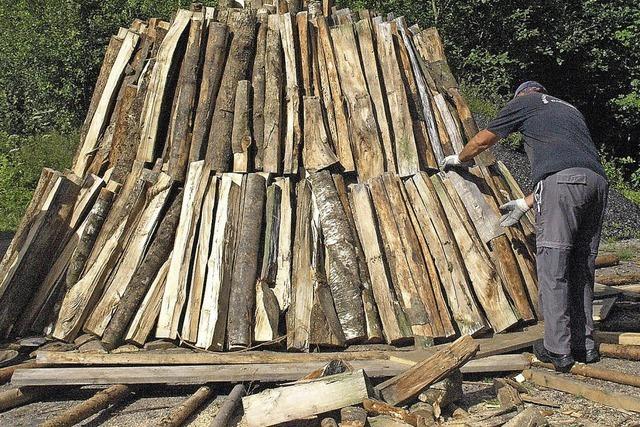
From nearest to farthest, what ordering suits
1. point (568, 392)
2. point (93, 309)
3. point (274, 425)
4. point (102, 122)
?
1. point (274, 425)
2. point (568, 392)
3. point (93, 309)
4. point (102, 122)

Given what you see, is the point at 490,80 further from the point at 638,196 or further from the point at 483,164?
the point at 483,164

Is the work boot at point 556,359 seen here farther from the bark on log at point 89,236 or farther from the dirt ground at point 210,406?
the bark on log at point 89,236

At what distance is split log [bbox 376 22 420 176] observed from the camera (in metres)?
7.05

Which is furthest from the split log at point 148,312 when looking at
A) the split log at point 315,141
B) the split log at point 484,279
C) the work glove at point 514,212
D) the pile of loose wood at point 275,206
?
the work glove at point 514,212

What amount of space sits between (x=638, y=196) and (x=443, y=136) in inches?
453

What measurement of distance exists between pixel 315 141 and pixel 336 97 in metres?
0.58

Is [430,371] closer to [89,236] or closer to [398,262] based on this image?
[398,262]

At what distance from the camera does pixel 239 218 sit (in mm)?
6746

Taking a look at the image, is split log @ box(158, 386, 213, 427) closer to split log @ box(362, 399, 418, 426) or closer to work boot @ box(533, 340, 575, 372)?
split log @ box(362, 399, 418, 426)

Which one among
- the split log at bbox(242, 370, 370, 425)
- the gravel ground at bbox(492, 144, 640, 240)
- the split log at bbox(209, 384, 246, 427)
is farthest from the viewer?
the gravel ground at bbox(492, 144, 640, 240)

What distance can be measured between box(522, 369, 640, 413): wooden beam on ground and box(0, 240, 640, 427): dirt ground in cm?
4

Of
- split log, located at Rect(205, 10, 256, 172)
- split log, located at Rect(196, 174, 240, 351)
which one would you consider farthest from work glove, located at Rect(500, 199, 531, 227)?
split log, located at Rect(205, 10, 256, 172)

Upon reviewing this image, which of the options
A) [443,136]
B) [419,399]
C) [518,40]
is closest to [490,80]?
[518,40]

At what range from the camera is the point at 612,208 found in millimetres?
14211
